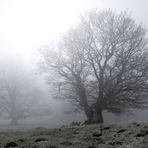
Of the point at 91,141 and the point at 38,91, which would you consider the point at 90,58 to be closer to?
the point at 91,141

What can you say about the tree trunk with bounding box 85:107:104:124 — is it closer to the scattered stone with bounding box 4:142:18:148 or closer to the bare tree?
the bare tree

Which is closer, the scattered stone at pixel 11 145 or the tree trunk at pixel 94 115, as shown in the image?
the scattered stone at pixel 11 145

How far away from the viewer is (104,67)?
78.6 ft

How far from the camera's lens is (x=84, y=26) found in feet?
84.4

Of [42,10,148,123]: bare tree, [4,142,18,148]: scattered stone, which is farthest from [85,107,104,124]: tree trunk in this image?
[4,142,18,148]: scattered stone

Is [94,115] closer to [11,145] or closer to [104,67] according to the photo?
[104,67]

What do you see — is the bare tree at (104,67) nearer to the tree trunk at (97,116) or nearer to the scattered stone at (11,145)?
the tree trunk at (97,116)

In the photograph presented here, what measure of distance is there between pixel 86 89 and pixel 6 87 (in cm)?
3107

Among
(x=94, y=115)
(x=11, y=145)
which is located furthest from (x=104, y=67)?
(x=11, y=145)

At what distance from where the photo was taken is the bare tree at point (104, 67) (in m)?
23.3

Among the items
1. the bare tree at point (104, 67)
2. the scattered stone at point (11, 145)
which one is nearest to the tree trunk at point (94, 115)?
the bare tree at point (104, 67)

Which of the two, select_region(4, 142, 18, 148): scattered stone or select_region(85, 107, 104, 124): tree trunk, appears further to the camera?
select_region(85, 107, 104, 124): tree trunk

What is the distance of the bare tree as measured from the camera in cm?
2327

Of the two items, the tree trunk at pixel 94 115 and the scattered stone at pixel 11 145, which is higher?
the tree trunk at pixel 94 115
